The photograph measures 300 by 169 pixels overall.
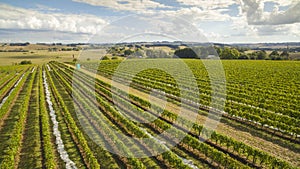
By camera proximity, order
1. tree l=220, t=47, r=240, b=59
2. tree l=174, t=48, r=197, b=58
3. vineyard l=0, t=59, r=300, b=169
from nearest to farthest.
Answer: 1. vineyard l=0, t=59, r=300, b=169
2. tree l=220, t=47, r=240, b=59
3. tree l=174, t=48, r=197, b=58

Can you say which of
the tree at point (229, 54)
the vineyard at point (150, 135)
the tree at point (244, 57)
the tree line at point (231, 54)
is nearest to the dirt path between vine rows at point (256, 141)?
the vineyard at point (150, 135)

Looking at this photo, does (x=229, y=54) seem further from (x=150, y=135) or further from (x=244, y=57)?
(x=150, y=135)

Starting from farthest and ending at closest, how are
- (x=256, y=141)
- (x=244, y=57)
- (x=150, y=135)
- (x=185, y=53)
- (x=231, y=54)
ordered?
1. (x=185, y=53)
2. (x=244, y=57)
3. (x=231, y=54)
4. (x=150, y=135)
5. (x=256, y=141)

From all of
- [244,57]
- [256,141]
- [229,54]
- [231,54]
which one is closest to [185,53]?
[229,54]

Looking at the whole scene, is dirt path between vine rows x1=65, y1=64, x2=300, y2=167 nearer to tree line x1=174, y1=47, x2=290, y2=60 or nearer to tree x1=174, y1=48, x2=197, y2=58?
tree line x1=174, y1=47, x2=290, y2=60

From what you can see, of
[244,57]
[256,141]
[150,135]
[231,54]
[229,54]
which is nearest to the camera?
[256,141]

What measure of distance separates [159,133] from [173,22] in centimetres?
796

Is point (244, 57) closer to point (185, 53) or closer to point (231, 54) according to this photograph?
point (231, 54)

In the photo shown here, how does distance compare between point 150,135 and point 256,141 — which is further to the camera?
point 150,135

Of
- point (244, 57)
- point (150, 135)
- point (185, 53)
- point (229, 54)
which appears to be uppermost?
point (185, 53)

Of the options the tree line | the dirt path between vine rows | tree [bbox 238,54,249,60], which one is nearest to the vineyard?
the dirt path between vine rows

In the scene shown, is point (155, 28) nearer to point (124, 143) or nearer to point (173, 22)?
point (173, 22)

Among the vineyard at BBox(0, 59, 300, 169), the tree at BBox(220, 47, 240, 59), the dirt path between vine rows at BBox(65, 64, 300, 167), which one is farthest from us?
the tree at BBox(220, 47, 240, 59)

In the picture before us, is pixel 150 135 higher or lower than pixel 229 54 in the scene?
lower
